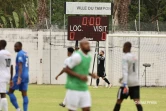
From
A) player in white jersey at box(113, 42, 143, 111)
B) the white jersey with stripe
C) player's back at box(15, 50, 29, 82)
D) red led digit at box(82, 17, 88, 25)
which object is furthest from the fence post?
the white jersey with stripe

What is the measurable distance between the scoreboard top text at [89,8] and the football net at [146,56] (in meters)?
1.58

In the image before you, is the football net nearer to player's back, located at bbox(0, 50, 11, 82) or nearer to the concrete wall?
the concrete wall

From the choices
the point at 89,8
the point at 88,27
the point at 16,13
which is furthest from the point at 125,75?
the point at 16,13

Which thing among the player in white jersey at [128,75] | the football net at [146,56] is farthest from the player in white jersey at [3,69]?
the football net at [146,56]

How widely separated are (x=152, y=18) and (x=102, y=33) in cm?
2781

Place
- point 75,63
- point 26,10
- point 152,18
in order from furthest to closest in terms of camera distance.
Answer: point 152,18 → point 26,10 → point 75,63

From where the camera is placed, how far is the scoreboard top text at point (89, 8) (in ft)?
103

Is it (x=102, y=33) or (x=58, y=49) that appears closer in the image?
(x=102, y=33)

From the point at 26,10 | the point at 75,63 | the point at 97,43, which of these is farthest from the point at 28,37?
the point at 75,63

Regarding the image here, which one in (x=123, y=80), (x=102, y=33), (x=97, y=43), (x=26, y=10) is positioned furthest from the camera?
(x=26, y=10)

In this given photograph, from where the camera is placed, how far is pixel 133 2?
56125 millimetres

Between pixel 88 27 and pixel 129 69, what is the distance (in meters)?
14.4

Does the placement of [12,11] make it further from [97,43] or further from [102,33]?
[102,33]

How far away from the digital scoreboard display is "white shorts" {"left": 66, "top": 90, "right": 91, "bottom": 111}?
17059 mm
